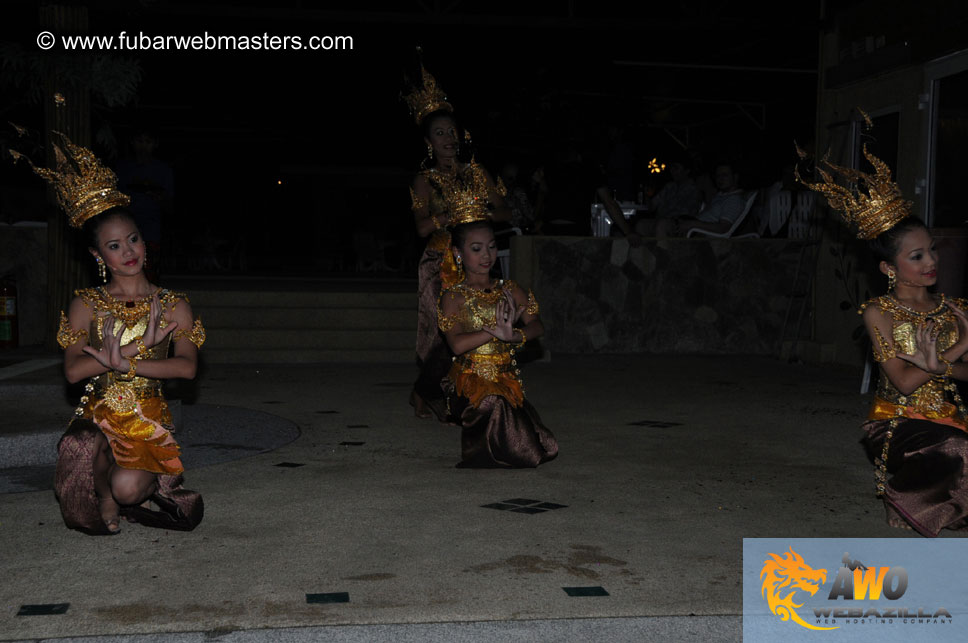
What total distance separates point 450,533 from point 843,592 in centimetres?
153

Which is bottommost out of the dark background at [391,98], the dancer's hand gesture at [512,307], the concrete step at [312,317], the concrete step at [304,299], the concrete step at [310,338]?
the concrete step at [310,338]

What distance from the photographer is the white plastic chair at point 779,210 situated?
12094 mm

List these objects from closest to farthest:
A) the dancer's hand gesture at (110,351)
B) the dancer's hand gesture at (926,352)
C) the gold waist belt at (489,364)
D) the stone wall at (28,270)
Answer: the dancer's hand gesture at (110,351)
the dancer's hand gesture at (926,352)
the gold waist belt at (489,364)
the stone wall at (28,270)

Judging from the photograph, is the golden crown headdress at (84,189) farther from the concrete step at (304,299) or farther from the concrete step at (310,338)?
the concrete step at (304,299)

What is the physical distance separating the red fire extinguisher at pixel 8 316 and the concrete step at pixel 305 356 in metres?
1.84

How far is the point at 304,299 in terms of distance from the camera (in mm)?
11125

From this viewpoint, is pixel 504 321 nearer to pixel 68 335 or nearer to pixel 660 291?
pixel 68 335

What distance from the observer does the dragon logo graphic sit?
10.5 ft

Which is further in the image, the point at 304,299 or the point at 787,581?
the point at 304,299

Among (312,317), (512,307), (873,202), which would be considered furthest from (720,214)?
(873,202)

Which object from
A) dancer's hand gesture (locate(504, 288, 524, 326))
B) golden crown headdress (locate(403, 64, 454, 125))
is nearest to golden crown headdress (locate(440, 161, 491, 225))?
dancer's hand gesture (locate(504, 288, 524, 326))

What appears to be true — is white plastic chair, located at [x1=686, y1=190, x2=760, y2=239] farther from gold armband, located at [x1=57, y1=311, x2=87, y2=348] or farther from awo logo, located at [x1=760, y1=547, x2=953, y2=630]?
gold armband, located at [x1=57, y1=311, x2=87, y2=348]

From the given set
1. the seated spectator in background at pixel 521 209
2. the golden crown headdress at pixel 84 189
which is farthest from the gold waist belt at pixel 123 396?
the seated spectator in background at pixel 521 209

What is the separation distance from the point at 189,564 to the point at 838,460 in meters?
3.63
